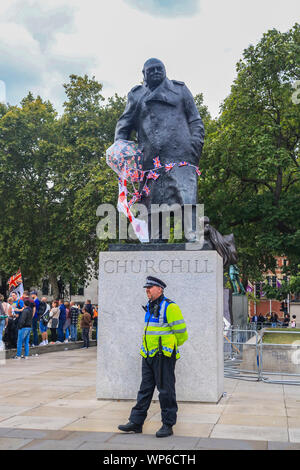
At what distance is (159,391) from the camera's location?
249 inches

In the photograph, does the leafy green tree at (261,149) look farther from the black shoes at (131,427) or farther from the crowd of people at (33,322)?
the black shoes at (131,427)

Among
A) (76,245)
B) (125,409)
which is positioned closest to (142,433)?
(125,409)

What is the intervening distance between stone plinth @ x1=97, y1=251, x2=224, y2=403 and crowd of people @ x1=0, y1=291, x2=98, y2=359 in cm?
782

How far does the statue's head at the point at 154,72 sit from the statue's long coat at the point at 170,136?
95 millimetres

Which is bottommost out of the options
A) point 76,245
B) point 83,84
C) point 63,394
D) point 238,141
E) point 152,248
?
point 63,394

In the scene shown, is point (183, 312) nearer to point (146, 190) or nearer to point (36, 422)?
point (146, 190)

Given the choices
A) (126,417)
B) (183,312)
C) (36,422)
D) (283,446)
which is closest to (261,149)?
(183,312)

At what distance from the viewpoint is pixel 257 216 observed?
24.4 meters

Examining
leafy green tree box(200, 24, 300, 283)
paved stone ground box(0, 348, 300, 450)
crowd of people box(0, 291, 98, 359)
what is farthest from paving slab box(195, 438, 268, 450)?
leafy green tree box(200, 24, 300, 283)

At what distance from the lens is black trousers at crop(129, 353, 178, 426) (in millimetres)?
6176

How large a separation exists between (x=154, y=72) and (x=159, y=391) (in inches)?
206

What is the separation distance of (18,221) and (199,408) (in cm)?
3007

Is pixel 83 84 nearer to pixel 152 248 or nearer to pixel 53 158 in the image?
pixel 53 158

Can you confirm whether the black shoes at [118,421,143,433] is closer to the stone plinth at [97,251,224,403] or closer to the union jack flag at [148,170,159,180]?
the stone plinth at [97,251,224,403]
